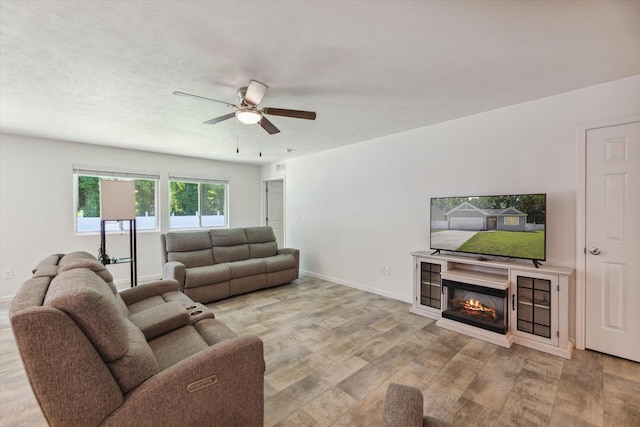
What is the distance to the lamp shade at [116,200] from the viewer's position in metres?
3.21

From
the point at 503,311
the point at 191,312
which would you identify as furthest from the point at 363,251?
the point at 191,312

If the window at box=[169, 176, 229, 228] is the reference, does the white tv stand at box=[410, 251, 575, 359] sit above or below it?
below

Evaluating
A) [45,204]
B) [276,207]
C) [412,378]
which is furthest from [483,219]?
[45,204]

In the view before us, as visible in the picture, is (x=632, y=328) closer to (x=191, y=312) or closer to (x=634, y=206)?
(x=634, y=206)

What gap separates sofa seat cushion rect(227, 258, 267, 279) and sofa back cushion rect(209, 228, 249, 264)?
19 cm

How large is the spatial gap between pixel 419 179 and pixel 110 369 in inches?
143

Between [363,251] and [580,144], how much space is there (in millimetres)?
2897

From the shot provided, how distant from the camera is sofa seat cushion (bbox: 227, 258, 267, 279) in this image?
419cm

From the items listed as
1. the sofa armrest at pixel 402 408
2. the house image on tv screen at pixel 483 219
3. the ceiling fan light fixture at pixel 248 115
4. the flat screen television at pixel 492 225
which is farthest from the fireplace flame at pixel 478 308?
the ceiling fan light fixture at pixel 248 115

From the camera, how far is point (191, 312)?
2.29 m

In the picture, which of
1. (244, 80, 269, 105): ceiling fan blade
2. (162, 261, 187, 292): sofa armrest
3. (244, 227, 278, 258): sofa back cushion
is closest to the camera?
(244, 80, 269, 105): ceiling fan blade

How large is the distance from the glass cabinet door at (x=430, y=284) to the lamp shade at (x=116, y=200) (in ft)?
12.1

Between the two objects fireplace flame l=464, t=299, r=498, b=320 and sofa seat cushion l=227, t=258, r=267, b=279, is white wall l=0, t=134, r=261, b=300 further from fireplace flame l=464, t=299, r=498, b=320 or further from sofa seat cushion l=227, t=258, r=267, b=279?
fireplace flame l=464, t=299, r=498, b=320

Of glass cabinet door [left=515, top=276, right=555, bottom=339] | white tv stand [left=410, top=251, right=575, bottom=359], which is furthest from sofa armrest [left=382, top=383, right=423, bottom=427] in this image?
glass cabinet door [left=515, top=276, right=555, bottom=339]
